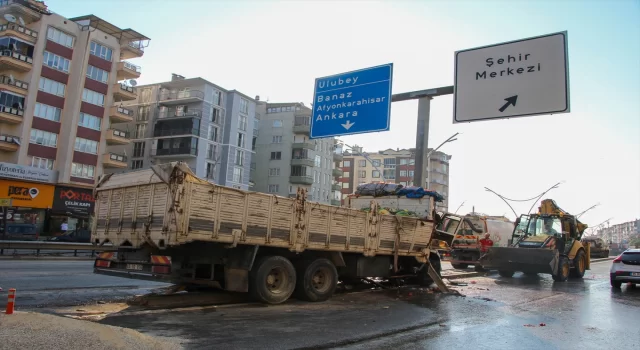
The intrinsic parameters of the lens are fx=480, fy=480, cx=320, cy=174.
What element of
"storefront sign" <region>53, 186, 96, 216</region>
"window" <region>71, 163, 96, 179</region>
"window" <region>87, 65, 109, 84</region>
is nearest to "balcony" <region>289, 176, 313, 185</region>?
"window" <region>71, 163, 96, 179</region>

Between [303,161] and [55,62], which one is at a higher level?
[55,62]

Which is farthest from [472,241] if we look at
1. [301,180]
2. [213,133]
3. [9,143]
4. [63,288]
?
[301,180]

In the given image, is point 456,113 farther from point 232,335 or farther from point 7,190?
point 7,190

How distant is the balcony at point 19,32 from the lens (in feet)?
130

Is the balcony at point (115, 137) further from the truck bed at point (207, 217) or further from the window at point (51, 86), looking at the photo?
the truck bed at point (207, 217)

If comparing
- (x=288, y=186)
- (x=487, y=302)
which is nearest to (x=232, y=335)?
(x=487, y=302)

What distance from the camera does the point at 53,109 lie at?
4306cm

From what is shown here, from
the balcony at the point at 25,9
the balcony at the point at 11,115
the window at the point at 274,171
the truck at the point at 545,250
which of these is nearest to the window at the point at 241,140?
the window at the point at 274,171

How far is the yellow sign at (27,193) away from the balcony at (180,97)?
69.7 ft

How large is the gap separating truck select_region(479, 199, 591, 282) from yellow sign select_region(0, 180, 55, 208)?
122 feet

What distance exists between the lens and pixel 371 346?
637 centimetres

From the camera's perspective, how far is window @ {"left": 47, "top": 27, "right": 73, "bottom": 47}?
1674 inches

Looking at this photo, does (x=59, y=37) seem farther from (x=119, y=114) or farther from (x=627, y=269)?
(x=627, y=269)

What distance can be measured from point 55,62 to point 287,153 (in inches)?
1400
